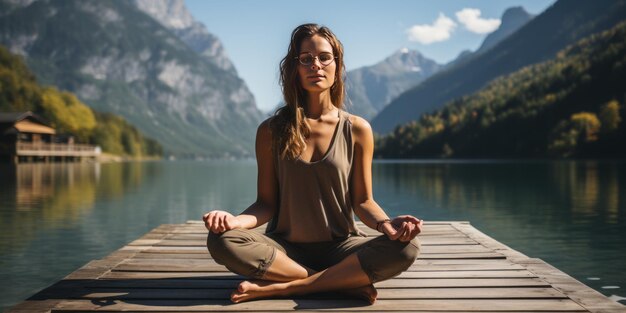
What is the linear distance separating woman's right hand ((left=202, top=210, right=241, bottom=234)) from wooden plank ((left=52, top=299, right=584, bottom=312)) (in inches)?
24.1

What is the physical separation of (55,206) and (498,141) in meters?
111

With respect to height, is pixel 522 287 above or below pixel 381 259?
below

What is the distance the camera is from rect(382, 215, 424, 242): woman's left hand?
4.06 meters

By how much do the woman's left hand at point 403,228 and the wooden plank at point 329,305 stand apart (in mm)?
581

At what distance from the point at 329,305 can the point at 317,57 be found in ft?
6.71

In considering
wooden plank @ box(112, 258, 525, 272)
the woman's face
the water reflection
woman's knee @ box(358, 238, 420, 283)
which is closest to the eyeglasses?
the woman's face

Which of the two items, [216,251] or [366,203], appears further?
[366,203]

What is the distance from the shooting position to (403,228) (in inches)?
161

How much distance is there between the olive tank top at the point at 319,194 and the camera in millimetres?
4629

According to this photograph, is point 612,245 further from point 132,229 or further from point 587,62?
point 587,62

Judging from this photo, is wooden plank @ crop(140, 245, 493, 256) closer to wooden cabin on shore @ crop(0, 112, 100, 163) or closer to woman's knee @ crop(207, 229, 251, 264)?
woman's knee @ crop(207, 229, 251, 264)

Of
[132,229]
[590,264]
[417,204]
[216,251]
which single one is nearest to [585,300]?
[216,251]

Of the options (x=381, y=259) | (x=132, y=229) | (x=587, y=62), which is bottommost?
(x=132, y=229)

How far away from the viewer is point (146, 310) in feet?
14.0
